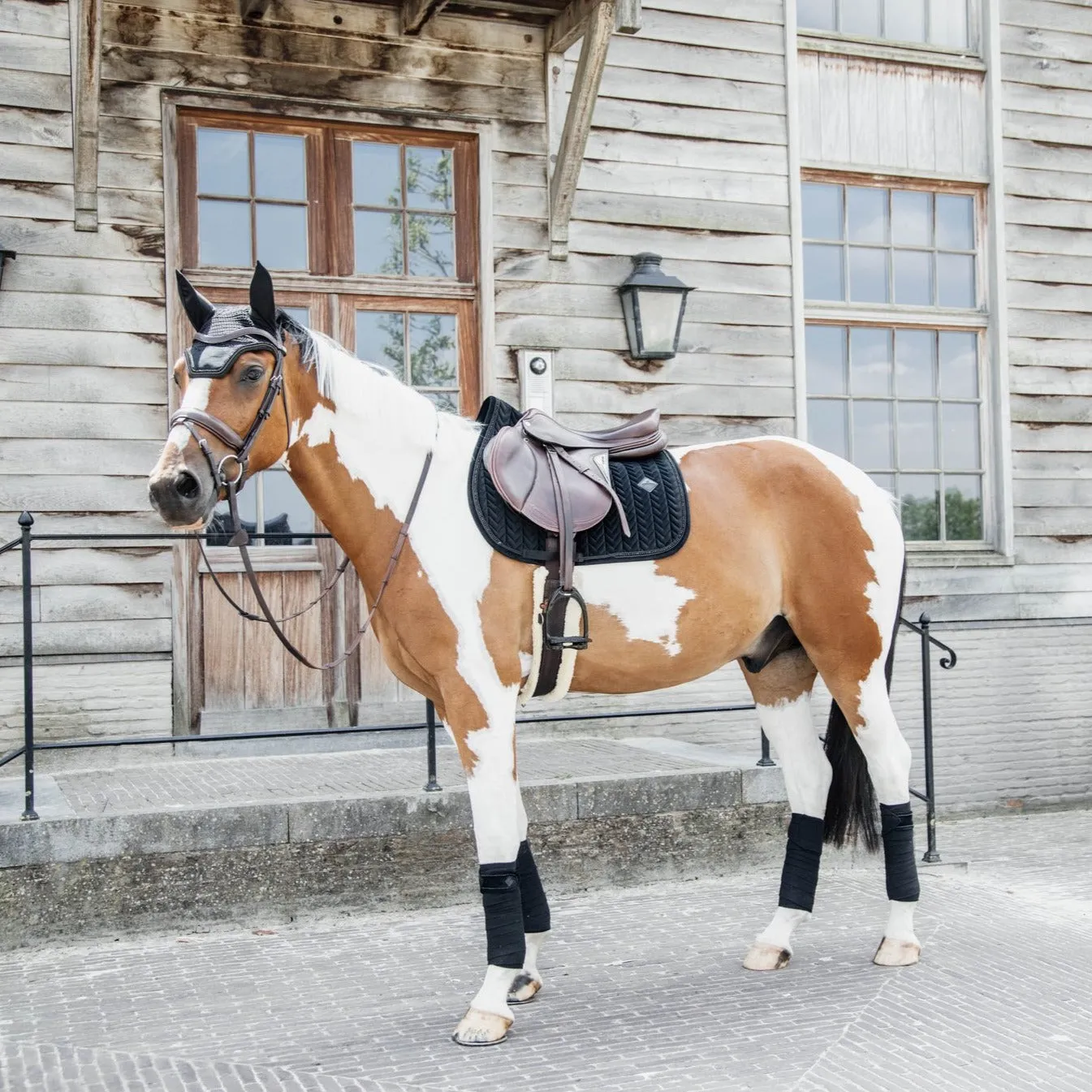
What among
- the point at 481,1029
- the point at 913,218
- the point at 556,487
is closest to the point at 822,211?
the point at 913,218

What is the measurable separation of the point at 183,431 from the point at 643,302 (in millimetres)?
4049

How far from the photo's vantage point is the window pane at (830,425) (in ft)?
24.5

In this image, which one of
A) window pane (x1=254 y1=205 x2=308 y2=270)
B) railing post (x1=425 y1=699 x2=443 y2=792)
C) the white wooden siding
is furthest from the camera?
the white wooden siding

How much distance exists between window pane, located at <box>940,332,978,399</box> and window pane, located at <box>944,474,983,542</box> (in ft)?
1.82

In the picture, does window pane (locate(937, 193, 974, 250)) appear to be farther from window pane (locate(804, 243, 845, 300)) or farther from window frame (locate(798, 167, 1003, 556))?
window pane (locate(804, 243, 845, 300))

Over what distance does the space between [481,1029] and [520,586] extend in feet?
4.17

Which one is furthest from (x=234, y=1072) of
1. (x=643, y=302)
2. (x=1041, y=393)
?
(x=1041, y=393)

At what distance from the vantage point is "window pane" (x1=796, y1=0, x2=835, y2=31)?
7.48m

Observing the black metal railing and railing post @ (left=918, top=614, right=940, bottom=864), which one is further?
railing post @ (left=918, top=614, right=940, bottom=864)

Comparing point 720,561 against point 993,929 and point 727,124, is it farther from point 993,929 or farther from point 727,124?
point 727,124

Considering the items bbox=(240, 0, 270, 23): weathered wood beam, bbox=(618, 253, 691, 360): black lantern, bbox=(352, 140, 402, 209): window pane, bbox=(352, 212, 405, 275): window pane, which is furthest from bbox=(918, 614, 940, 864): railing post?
bbox=(240, 0, 270, 23): weathered wood beam

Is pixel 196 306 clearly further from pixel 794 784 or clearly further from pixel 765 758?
pixel 765 758

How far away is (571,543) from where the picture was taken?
11.7 ft

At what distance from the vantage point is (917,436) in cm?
774
